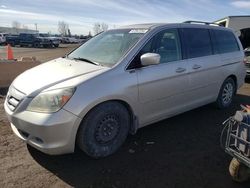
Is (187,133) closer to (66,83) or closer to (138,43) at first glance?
(138,43)

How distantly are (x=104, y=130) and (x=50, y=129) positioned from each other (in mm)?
800

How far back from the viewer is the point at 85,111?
141 inches

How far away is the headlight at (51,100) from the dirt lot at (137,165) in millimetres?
832

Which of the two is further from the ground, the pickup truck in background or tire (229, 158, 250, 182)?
tire (229, 158, 250, 182)

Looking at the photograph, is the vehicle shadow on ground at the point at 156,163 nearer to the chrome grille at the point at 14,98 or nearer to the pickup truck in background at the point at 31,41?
the chrome grille at the point at 14,98

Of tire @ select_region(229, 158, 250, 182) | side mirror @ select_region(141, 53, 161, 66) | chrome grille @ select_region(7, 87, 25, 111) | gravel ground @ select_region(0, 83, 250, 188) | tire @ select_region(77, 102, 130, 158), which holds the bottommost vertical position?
gravel ground @ select_region(0, 83, 250, 188)

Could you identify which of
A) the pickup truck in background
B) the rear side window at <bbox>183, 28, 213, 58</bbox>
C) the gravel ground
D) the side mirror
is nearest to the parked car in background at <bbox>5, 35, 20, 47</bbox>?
the pickup truck in background

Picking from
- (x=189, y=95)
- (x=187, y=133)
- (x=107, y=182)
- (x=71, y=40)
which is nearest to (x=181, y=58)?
(x=189, y=95)

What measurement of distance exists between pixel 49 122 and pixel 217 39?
4.10m

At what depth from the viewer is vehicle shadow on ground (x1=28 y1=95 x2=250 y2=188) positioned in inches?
137

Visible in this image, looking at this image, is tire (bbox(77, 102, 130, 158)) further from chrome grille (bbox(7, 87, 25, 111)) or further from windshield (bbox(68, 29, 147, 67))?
chrome grille (bbox(7, 87, 25, 111))

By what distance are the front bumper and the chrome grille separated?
16 centimetres

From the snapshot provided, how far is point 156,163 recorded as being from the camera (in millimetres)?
3900

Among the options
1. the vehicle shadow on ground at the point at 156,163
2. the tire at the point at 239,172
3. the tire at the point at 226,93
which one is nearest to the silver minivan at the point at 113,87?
the vehicle shadow on ground at the point at 156,163
